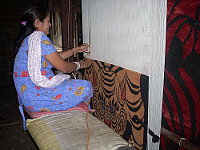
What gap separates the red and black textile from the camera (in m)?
0.73

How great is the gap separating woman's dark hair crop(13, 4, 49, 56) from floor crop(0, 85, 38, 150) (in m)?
1.00

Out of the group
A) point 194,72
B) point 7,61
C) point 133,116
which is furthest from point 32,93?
point 7,61

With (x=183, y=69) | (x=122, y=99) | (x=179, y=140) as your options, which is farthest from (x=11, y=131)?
(x=183, y=69)

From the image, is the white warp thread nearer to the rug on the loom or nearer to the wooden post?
the rug on the loom

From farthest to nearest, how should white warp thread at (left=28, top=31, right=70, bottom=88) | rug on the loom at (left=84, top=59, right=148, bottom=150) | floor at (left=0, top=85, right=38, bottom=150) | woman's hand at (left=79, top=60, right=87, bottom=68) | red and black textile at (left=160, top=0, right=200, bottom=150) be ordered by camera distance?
floor at (left=0, top=85, right=38, bottom=150), woman's hand at (left=79, top=60, right=87, bottom=68), white warp thread at (left=28, top=31, right=70, bottom=88), rug on the loom at (left=84, top=59, right=148, bottom=150), red and black textile at (left=160, top=0, right=200, bottom=150)

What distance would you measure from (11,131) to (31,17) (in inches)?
73.0

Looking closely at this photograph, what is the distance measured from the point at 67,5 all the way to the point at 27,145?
5.73ft

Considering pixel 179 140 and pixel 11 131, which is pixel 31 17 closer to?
pixel 179 140

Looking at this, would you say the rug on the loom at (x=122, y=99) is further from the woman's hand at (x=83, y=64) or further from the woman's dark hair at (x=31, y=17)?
the woman's dark hair at (x=31, y=17)

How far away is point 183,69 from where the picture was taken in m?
0.78

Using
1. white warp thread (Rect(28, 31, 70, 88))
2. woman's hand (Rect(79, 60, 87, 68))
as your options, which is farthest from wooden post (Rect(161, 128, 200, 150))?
woman's hand (Rect(79, 60, 87, 68))

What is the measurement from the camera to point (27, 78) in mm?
1410

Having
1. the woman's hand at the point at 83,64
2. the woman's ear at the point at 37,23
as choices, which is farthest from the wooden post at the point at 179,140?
the woman's ear at the point at 37,23

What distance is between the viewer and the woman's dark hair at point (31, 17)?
54.6 inches
